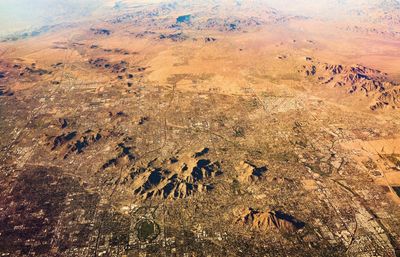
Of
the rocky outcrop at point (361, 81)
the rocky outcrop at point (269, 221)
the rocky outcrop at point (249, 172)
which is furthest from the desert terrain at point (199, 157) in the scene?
the rocky outcrop at point (361, 81)

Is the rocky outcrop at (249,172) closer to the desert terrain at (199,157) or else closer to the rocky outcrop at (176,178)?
the desert terrain at (199,157)

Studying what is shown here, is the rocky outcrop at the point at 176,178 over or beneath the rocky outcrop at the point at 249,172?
over

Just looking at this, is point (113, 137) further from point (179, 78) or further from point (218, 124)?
point (179, 78)

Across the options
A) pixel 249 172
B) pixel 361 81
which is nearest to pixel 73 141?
pixel 249 172

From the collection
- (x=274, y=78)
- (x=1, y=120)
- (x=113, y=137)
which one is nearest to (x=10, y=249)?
(x=113, y=137)

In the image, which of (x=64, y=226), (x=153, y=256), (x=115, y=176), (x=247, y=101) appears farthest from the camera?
(x=247, y=101)
